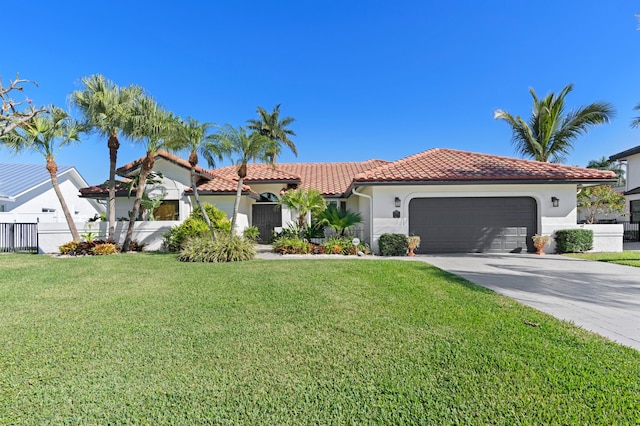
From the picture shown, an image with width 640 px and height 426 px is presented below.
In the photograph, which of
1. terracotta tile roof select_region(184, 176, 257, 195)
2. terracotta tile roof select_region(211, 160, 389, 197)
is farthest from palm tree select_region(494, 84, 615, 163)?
terracotta tile roof select_region(184, 176, 257, 195)

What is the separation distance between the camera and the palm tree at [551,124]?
17.2m

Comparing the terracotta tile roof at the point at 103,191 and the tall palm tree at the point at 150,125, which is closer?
the tall palm tree at the point at 150,125

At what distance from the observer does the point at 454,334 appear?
400 centimetres

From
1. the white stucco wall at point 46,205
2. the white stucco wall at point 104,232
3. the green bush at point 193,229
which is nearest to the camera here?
the green bush at point 193,229

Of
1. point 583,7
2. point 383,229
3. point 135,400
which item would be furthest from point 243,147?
point 583,7

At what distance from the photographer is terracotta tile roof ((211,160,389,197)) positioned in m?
18.4

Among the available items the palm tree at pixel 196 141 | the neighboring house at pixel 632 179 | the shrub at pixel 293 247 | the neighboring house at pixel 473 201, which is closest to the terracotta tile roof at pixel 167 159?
the palm tree at pixel 196 141

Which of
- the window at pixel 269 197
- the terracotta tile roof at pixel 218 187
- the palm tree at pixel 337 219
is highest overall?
the terracotta tile roof at pixel 218 187

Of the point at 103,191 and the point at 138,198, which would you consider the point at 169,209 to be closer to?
the point at 138,198

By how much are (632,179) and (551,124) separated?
35.9ft

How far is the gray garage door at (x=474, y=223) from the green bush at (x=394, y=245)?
115 cm

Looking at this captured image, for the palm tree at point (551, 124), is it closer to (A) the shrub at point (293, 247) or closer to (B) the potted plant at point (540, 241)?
(B) the potted plant at point (540, 241)

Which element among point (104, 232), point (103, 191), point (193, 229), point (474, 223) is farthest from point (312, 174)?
point (104, 232)

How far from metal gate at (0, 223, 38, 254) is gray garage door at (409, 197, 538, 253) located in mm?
21072
